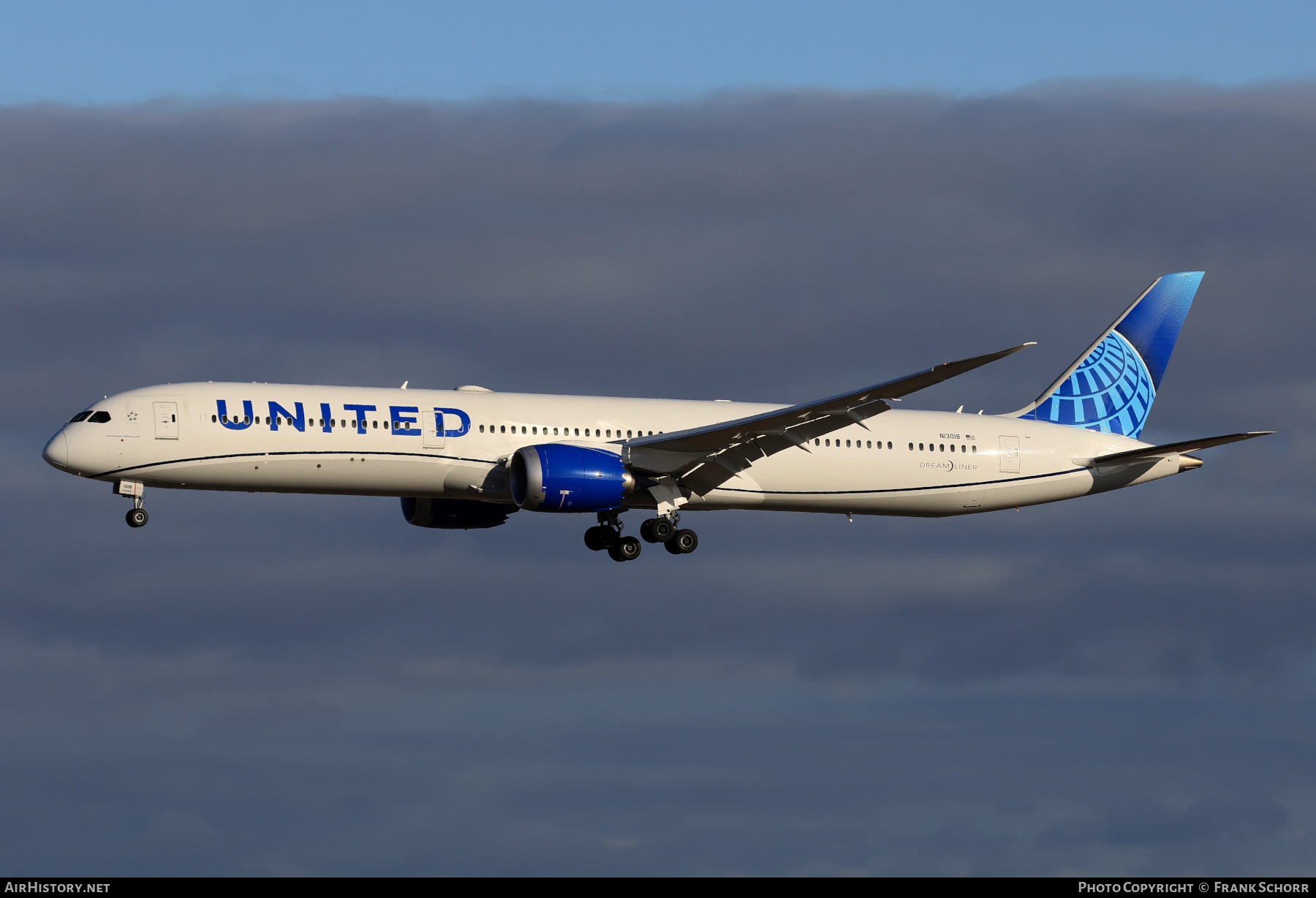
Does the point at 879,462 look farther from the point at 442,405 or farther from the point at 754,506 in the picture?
the point at 442,405

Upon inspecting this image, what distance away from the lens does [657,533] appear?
5806cm

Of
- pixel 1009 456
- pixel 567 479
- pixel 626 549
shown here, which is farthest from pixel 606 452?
pixel 1009 456

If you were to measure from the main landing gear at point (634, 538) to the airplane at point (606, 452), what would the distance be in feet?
0.19

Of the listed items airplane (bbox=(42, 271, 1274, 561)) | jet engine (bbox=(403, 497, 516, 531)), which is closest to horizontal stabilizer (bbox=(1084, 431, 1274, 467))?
airplane (bbox=(42, 271, 1274, 561))

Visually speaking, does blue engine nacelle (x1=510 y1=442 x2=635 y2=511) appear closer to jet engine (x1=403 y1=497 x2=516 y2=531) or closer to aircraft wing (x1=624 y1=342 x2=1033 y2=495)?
aircraft wing (x1=624 y1=342 x2=1033 y2=495)

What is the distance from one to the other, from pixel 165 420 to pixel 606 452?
534 inches

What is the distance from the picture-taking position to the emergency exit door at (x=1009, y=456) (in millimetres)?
62750

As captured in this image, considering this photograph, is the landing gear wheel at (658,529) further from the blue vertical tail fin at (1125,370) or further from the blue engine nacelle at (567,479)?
the blue vertical tail fin at (1125,370)

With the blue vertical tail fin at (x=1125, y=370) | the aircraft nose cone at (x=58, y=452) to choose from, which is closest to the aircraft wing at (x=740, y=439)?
the blue vertical tail fin at (x=1125, y=370)

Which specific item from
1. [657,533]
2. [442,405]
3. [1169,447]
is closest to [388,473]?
[442,405]

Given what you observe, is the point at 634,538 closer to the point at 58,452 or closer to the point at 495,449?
the point at 495,449

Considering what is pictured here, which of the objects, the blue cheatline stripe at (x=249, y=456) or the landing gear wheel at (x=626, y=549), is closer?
the blue cheatline stripe at (x=249, y=456)
